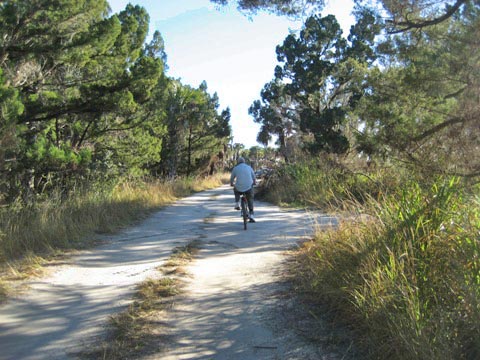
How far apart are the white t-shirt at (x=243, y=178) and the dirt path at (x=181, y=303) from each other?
2430 millimetres

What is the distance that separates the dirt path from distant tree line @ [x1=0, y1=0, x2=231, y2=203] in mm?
3736

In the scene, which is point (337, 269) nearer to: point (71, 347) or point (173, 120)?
point (71, 347)

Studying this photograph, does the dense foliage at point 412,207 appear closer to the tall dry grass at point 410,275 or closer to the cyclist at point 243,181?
the tall dry grass at point 410,275

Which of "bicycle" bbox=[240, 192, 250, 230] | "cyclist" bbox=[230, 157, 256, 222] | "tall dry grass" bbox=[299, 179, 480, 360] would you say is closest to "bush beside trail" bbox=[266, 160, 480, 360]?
"tall dry grass" bbox=[299, 179, 480, 360]

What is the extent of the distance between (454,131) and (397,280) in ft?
13.3

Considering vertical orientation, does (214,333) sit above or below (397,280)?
below

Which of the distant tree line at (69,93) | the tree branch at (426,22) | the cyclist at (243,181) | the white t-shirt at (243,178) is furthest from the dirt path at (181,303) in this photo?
the tree branch at (426,22)

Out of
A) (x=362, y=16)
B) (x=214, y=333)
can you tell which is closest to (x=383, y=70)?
(x=362, y=16)

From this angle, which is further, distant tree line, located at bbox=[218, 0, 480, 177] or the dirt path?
distant tree line, located at bbox=[218, 0, 480, 177]

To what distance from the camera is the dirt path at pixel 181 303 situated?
3.71 m

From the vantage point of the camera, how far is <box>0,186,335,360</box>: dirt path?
3.71 metres

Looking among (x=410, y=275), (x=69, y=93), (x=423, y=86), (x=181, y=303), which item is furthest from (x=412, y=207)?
(x=69, y=93)

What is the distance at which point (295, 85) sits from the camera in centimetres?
2281

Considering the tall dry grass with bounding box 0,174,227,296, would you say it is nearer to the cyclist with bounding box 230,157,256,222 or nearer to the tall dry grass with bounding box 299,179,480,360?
the cyclist with bounding box 230,157,256,222
